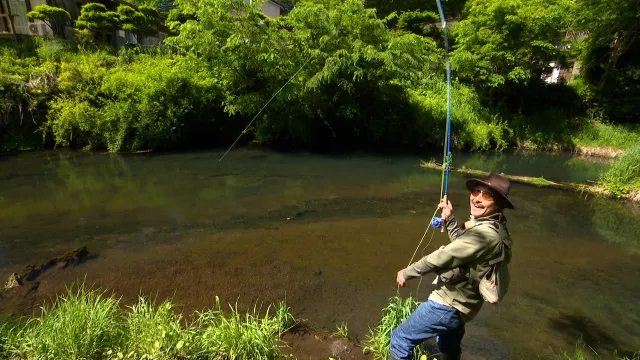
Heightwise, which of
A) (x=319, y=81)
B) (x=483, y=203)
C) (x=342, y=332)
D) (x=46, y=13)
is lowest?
(x=342, y=332)

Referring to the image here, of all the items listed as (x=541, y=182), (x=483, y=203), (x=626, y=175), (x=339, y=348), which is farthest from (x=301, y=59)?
(x=483, y=203)

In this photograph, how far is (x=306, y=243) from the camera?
6.89 metres

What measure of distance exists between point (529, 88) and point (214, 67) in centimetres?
1859

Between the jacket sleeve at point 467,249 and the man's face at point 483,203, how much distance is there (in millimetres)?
136

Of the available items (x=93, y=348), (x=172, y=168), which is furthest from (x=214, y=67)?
(x=93, y=348)

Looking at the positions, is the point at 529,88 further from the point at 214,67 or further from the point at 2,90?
the point at 2,90

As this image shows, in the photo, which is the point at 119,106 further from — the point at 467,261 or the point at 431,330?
the point at 467,261

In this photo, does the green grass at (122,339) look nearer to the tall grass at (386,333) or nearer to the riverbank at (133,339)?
the riverbank at (133,339)

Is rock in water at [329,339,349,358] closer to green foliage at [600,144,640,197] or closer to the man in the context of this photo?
the man

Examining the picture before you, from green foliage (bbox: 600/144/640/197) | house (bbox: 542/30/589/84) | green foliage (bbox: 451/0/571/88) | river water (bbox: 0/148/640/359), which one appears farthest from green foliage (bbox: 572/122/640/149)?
river water (bbox: 0/148/640/359)

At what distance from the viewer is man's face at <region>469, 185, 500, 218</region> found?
8.41ft

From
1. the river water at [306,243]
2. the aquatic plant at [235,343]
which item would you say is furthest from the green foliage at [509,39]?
the aquatic plant at [235,343]

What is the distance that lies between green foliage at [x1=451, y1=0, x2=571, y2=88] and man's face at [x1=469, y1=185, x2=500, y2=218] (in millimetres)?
18460

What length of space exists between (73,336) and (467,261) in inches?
124
